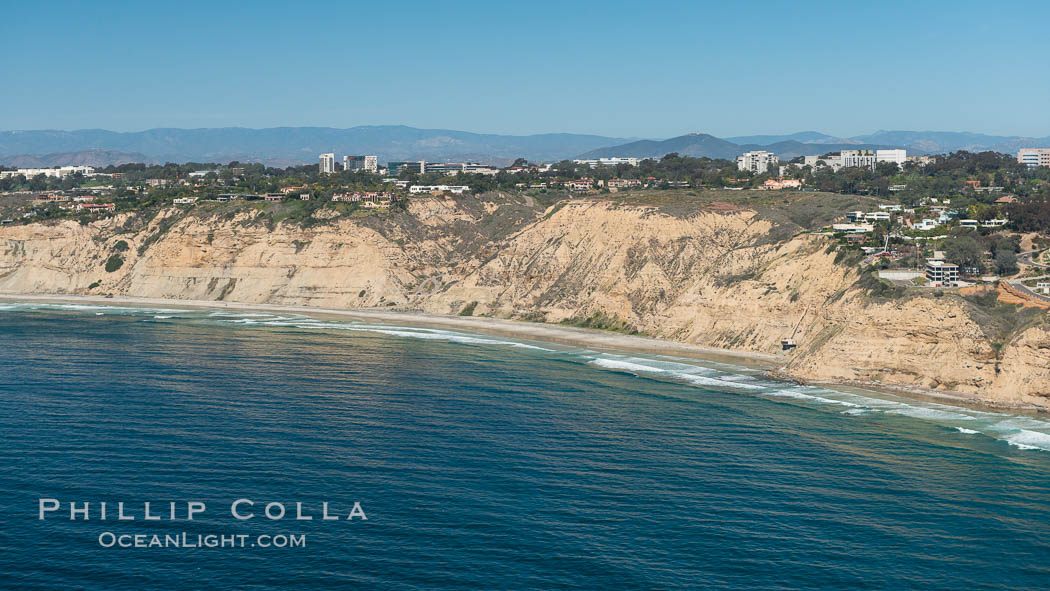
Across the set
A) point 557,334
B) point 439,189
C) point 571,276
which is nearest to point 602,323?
point 557,334

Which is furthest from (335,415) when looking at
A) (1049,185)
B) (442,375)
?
(1049,185)

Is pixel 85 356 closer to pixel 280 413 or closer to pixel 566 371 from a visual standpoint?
pixel 280 413

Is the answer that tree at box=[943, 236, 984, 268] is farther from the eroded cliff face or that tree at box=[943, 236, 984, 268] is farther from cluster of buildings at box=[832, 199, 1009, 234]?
cluster of buildings at box=[832, 199, 1009, 234]

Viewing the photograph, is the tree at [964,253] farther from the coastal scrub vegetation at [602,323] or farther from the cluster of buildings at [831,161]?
the cluster of buildings at [831,161]

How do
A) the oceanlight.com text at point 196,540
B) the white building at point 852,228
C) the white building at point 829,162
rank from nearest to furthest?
the oceanlight.com text at point 196,540
the white building at point 852,228
the white building at point 829,162

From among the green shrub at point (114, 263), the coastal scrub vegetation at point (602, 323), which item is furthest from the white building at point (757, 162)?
the green shrub at point (114, 263)

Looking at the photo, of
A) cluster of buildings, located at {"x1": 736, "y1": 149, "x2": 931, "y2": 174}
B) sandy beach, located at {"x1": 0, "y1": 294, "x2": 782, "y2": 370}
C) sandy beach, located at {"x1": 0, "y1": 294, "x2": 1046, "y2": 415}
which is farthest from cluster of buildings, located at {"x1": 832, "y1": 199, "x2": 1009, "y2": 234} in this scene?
cluster of buildings, located at {"x1": 736, "y1": 149, "x2": 931, "y2": 174}
